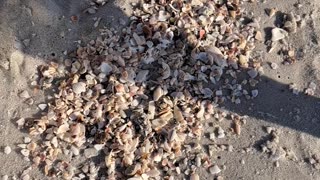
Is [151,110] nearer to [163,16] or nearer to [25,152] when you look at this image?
[163,16]

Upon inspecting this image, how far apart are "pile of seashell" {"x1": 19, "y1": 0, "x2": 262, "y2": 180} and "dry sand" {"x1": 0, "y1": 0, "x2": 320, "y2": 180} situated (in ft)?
0.19

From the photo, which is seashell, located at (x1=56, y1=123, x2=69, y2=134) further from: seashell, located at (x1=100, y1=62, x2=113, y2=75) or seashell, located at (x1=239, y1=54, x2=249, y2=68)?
seashell, located at (x1=239, y1=54, x2=249, y2=68)

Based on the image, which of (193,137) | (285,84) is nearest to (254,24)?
(285,84)

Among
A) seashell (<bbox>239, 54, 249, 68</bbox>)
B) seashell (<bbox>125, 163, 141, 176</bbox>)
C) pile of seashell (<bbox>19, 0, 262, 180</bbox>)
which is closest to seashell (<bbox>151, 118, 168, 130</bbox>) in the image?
pile of seashell (<bbox>19, 0, 262, 180</bbox>)

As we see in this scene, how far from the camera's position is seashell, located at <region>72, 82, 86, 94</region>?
2477 mm

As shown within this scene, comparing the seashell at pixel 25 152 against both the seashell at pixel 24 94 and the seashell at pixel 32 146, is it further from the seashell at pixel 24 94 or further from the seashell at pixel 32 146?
the seashell at pixel 24 94

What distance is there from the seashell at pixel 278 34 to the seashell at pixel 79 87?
→ 0.91 metres

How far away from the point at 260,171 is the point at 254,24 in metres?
0.69

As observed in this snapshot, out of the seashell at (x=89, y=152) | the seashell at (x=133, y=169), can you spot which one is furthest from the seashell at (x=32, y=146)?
the seashell at (x=133, y=169)

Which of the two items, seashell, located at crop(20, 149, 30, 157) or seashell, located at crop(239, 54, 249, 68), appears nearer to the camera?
seashell, located at crop(20, 149, 30, 157)

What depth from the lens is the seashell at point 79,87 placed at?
97.5 inches

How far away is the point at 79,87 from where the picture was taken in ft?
8.13

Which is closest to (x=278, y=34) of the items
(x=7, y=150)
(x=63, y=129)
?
(x=63, y=129)

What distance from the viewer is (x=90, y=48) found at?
256 cm
